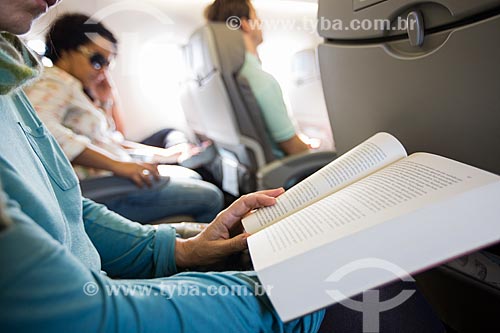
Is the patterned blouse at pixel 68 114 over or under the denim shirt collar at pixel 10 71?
under

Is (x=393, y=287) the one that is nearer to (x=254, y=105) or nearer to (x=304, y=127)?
(x=254, y=105)

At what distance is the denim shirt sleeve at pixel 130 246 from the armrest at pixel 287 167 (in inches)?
32.2

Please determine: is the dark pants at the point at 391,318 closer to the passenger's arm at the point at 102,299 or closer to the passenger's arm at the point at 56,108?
the passenger's arm at the point at 102,299

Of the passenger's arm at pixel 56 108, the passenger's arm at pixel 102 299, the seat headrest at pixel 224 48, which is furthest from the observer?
the seat headrest at pixel 224 48

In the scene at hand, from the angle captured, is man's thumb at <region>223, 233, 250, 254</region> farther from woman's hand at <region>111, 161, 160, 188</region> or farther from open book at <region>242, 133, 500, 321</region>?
woman's hand at <region>111, 161, 160, 188</region>

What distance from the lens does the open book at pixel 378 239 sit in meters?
0.35

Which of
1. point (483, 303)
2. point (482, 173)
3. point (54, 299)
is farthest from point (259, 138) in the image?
point (54, 299)

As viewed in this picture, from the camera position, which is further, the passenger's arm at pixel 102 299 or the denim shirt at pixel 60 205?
the denim shirt at pixel 60 205

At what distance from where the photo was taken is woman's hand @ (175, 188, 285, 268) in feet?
1.94

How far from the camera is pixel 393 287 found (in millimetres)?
554

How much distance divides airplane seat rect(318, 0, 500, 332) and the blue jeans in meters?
Answer: 0.70

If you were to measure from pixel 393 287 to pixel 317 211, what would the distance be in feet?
0.63

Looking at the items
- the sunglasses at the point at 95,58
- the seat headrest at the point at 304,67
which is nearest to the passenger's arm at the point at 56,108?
the sunglasses at the point at 95,58

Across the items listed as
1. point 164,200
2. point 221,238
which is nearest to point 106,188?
point 164,200
